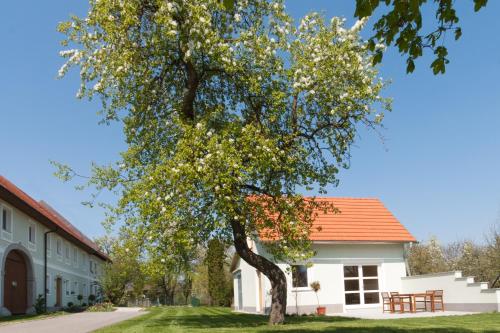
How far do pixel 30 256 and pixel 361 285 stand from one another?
16867 mm

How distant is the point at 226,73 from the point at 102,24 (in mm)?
3316

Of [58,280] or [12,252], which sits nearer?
[12,252]

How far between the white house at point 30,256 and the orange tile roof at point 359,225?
543 inches

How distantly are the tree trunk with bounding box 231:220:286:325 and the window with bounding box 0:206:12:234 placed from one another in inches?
559

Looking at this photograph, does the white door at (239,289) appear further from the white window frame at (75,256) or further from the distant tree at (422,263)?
the white window frame at (75,256)

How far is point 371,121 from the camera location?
14359mm

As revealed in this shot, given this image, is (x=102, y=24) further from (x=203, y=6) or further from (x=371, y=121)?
(x=371, y=121)

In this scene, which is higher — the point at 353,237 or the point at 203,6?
the point at 203,6

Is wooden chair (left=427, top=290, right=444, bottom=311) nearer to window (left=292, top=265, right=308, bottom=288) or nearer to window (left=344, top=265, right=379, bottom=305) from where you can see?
window (left=344, top=265, right=379, bottom=305)

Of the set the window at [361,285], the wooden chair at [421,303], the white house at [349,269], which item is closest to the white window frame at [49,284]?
the white house at [349,269]

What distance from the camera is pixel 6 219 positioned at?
25328 millimetres

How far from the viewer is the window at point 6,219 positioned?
81.2ft

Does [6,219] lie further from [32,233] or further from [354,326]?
[354,326]

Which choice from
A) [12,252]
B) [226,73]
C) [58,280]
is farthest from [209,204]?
[58,280]
